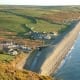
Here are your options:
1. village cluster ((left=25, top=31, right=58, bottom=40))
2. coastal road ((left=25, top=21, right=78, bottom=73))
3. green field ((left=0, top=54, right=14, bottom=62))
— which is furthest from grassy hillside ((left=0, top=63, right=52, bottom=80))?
village cluster ((left=25, top=31, right=58, bottom=40))

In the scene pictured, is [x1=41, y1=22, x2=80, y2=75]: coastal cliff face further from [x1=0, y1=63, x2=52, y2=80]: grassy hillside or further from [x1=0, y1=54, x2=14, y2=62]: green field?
[x1=0, y1=63, x2=52, y2=80]: grassy hillside

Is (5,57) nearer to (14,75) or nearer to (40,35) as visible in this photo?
(14,75)

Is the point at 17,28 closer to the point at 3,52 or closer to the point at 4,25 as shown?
the point at 4,25

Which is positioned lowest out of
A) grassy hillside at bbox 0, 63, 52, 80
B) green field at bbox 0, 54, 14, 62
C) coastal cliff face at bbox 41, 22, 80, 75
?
coastal cliff face at bbox 41, 22, 80, 75

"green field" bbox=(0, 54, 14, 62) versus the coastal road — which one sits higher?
"green field" bbox=(0, 54, 14, 62)

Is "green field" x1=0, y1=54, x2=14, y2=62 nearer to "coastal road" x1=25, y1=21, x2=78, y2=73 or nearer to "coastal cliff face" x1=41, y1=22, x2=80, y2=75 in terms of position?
"coastal road" x1=25, y1=21, x2=78, y2=73

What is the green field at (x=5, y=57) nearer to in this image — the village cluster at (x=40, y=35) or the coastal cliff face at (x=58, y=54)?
the coastal cliff face at (x=58, y=54)

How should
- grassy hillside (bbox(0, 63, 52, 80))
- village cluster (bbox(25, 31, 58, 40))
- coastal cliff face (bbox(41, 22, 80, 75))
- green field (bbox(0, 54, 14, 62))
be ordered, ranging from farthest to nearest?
village cluster (bbox(25, 31, 58, 40))
green field (bbox(0, 54, 14, 62))
coastal cliff face (bbox(41, 22, 80, 75))
grassy hillside (bbox(0, 63, 52, 80))

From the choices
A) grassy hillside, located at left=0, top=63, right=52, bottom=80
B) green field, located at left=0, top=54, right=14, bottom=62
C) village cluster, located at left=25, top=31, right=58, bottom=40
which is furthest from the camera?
village cluster, located at left=25, top=31, right=58, bottom=40

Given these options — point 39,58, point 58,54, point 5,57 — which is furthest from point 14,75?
point 58,54

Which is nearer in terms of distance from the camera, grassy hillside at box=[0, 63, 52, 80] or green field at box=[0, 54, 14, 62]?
grassy hillside at box=[0, 63, 52, 80]
